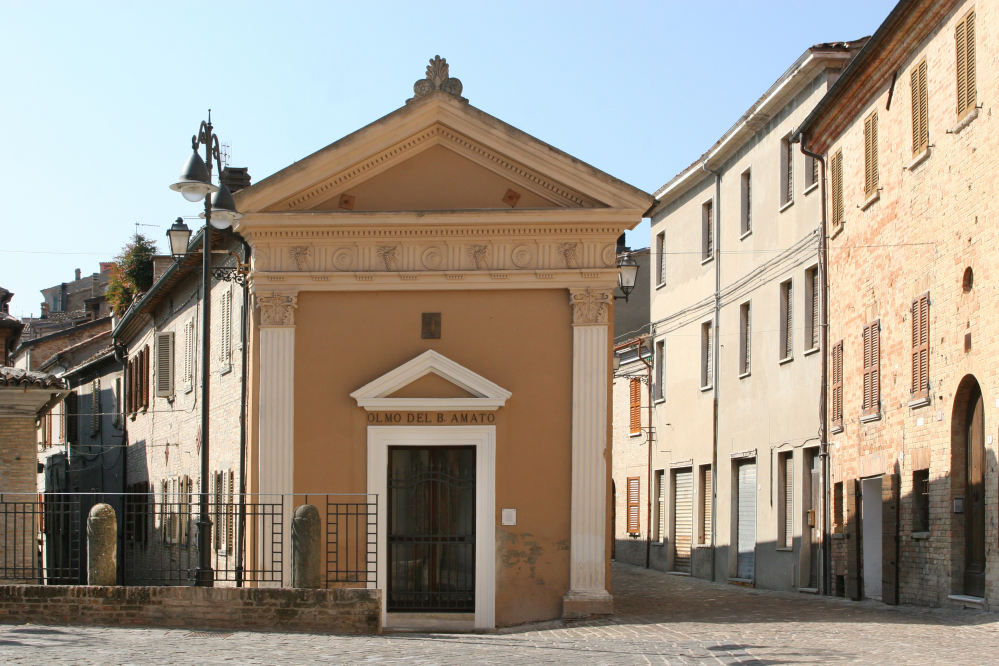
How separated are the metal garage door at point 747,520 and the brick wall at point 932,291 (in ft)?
16.8

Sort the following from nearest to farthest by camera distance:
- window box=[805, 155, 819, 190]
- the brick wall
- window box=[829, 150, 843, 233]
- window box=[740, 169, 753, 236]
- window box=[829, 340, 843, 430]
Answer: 1. the brick wall
2. window box=[829, 340, 843, 430]
3. window box=[829, 150, 843, 233]
4. window box=[805, 155, 819, 190]
5. window box=[740, 169, 753, 236]

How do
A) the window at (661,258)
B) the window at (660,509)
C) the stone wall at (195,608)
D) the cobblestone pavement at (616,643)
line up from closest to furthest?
the cobblestone pavement at (616,643), the stone wall at (195,608), the window at (660,509), the window at (661,258)

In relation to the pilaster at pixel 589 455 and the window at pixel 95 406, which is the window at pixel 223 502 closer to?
the pilaster at pixel 589 455

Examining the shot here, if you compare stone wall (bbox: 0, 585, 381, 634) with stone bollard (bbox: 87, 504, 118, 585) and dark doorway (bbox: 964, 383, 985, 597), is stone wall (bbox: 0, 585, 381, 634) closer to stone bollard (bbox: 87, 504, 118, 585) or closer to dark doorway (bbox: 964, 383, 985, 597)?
stone bollard (bbox: 87, 504, 118, 585)

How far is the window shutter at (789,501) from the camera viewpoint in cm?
2472

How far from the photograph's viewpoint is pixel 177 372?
27.1m

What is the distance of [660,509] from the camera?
33.8 m

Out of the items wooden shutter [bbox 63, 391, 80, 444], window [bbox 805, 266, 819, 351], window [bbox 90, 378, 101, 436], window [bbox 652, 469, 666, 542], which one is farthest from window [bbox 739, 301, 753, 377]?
wooden shutter [bbox 63, 391, 80, 444]

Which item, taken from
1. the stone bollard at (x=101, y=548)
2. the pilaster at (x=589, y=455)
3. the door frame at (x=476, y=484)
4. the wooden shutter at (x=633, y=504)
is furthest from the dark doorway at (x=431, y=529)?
the wooden shutter at (x=633, y=504)

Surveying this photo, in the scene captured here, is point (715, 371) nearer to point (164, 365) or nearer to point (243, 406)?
point (164, 365)

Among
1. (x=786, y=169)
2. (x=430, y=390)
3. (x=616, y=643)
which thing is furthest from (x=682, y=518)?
(x=616, y=643)

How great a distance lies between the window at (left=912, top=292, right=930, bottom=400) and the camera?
18.0 metres

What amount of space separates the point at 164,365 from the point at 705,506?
12.3 m

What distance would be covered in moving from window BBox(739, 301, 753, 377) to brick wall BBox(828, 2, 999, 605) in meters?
5.83
